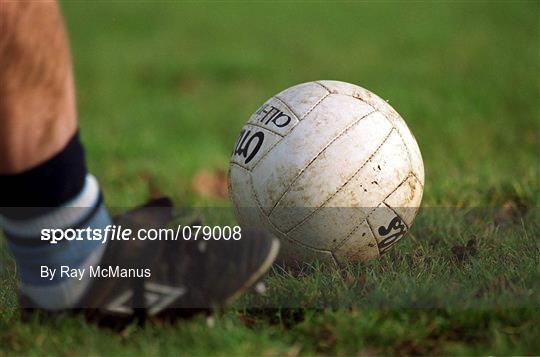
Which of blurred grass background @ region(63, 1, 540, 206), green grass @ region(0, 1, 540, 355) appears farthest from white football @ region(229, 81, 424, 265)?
blurred grass background @ region(63, 1, 540, 206)

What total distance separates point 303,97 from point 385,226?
0.75 m

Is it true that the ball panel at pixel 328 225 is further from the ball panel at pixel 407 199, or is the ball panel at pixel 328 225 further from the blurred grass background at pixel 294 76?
the blurred grass background at pixel 294 76

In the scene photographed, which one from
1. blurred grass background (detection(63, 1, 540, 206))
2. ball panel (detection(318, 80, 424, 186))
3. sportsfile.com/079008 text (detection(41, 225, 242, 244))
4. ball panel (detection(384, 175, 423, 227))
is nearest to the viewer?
sportsfile.com/079008 text (detection(41, 225, 242, 244))

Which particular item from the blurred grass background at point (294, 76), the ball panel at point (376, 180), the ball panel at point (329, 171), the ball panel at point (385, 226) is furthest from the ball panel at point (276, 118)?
the blurred grass background at point (294, 76)

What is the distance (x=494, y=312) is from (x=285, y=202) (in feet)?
3.53

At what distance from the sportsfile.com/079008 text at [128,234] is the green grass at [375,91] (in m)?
0.32

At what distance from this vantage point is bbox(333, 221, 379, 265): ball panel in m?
3.66

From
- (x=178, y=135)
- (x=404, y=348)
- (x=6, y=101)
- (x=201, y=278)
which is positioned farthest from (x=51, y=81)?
(x=178, y=135)

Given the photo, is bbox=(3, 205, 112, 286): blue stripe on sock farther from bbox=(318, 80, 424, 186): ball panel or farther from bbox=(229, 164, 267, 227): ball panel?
bbox=(318, 80, 424, 186): ball panel

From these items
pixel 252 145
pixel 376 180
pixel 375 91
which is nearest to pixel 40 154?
pixel 252 145

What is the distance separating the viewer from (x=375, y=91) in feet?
30.0

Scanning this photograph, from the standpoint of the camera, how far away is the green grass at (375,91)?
120 inches

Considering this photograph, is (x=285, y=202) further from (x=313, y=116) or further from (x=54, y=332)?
(x=54, y=332)

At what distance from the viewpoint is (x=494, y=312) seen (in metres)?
3.10
